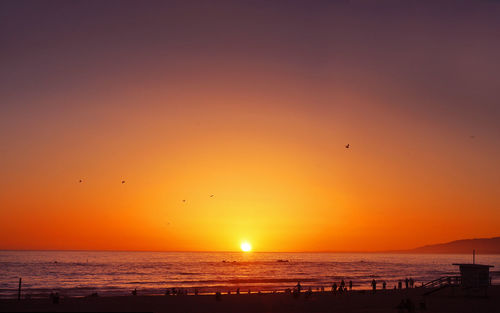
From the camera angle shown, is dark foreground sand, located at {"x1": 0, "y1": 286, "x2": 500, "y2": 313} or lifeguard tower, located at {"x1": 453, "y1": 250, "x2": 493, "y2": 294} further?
lifeguard tower, located at {"x1": 453, "y1": 250, "x2": 493, "y2": 294}

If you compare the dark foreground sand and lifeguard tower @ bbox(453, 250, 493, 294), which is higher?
lifeguard tower @ bbox(453, 250, 493, 294)

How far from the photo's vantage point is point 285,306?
40469 mm

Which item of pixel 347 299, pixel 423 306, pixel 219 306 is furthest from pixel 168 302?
pixel 423 306

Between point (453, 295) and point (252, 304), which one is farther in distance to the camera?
point (453, 295)

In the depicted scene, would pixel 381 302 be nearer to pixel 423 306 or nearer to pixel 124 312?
pixel 423 306

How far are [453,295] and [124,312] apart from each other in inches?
1351

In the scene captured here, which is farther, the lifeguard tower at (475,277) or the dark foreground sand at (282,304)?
the lifeguard tower at (475,277)

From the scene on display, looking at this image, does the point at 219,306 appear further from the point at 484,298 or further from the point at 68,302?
the point at 484,298

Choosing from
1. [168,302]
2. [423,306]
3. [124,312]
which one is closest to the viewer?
[124,312]

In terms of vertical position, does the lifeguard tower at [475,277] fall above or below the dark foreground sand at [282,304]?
above

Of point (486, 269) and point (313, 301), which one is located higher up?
point (486, 269)

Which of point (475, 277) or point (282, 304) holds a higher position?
point (475, 277)

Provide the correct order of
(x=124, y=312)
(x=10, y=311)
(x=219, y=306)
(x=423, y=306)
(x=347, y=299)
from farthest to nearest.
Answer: (x=347, y=299)
(x=219, y=306)
(x=423, y=306)
(x=10, y=311)
(x=124, y=312)

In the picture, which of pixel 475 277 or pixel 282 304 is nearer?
pixel 282 304
